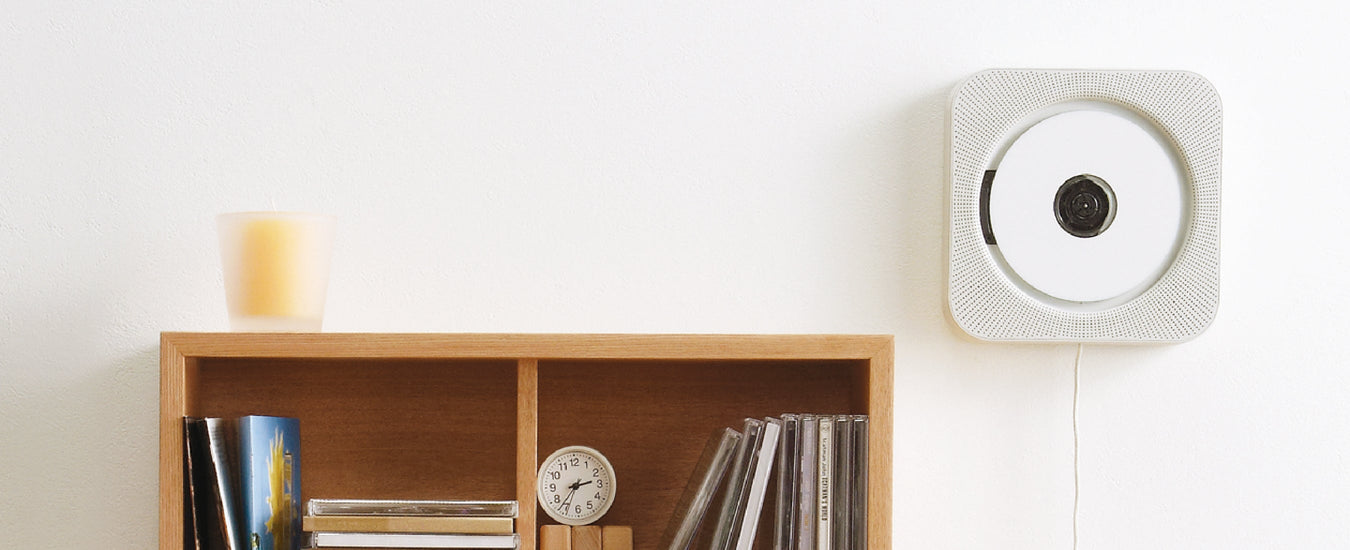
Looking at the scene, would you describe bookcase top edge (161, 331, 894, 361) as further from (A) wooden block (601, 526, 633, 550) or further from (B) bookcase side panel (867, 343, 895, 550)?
(A) wooden block (601, 526, 633, 550)

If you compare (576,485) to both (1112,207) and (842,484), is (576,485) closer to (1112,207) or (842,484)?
(842,484)

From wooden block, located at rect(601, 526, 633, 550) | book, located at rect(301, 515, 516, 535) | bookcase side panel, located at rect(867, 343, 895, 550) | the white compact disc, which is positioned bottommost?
wooden block, located at rect(601, 526, 633, 550)

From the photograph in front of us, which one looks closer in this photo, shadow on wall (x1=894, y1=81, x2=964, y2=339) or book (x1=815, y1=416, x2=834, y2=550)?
book (x1=815, y1=416, x2=834, y2=550)

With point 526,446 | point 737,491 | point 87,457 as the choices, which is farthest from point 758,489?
point 87,457

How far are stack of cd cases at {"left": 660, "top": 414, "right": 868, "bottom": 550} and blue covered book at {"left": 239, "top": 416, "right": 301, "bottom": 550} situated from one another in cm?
42

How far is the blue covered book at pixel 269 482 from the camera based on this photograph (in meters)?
1.14

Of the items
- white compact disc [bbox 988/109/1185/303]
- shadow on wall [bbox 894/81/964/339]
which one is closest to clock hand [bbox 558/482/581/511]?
shadow on wall [bbox 894/81/964/339]

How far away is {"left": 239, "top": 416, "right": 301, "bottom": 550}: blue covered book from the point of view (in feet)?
3.73

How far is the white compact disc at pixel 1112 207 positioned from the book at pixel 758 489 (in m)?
0.35

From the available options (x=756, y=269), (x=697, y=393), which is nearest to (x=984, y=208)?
(x=756, y=269)

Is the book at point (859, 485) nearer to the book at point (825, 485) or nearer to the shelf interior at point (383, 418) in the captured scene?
the book at point (825, 485)

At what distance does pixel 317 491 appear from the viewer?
1.28m

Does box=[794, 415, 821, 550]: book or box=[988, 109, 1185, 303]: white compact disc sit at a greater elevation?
box=[988, 109, 1185, 303]: white compact disc

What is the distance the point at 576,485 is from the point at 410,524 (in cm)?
20
